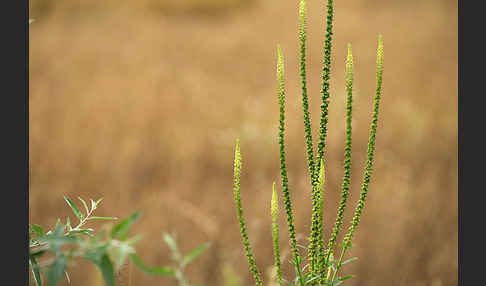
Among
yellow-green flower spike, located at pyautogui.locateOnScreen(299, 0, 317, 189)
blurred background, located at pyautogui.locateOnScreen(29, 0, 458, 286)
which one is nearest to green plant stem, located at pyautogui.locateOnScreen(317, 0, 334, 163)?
yellow-green flower spike, located at pyautogui.locateOnScreen(299, 0, 317, 189)

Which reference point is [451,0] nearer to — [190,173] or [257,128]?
[257,128]

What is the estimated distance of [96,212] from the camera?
2424 millimetres

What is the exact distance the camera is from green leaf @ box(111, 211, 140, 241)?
36 cm

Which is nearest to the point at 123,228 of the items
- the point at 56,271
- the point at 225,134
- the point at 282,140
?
the point at 56,271

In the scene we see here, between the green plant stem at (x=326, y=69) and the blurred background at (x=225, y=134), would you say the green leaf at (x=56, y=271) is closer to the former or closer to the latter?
the blurred background at (x=225, y=134)

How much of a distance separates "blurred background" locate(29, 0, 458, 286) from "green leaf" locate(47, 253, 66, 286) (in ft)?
0.44

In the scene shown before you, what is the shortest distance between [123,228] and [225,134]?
2.53 metres

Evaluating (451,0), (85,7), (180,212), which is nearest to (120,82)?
(180,212)

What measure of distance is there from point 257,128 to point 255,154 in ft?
0.65

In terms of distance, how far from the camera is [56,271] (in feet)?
1.04

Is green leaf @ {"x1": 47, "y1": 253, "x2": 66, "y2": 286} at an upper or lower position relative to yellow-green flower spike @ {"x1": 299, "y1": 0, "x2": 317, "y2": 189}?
lower

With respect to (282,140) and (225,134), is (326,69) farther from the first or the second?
(225,134)

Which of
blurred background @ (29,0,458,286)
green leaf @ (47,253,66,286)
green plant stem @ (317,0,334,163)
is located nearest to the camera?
green leaf @ (47,253,66,286)

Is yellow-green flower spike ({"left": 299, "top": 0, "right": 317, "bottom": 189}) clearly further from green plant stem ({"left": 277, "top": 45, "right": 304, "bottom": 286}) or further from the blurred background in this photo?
the blurred background
